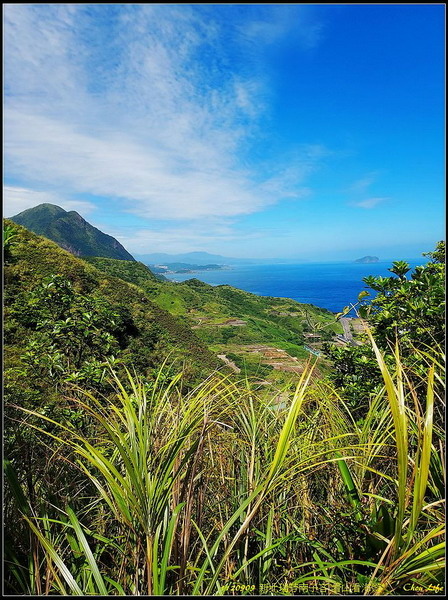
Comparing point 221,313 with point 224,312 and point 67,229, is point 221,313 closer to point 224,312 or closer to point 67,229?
point 224,312

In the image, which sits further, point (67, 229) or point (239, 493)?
point (67, 229)

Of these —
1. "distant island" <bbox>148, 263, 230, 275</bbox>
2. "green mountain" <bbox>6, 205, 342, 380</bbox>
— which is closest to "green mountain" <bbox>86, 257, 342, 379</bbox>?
"green mountain" <bbox>6, 205, 342, 380</bbox>

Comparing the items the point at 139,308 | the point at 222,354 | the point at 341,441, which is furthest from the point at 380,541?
the point at 222,354

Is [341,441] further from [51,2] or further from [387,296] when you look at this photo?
[51,2]

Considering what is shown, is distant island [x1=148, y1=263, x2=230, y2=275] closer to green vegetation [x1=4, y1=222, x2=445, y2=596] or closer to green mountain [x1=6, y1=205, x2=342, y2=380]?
green mountain [x1=6, y1=205, x2=342, y2=380]

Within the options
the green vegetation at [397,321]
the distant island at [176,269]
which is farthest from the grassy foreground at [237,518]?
the distant island at [176,269]

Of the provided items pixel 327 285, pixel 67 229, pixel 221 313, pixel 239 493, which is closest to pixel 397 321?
pixel 239 493
